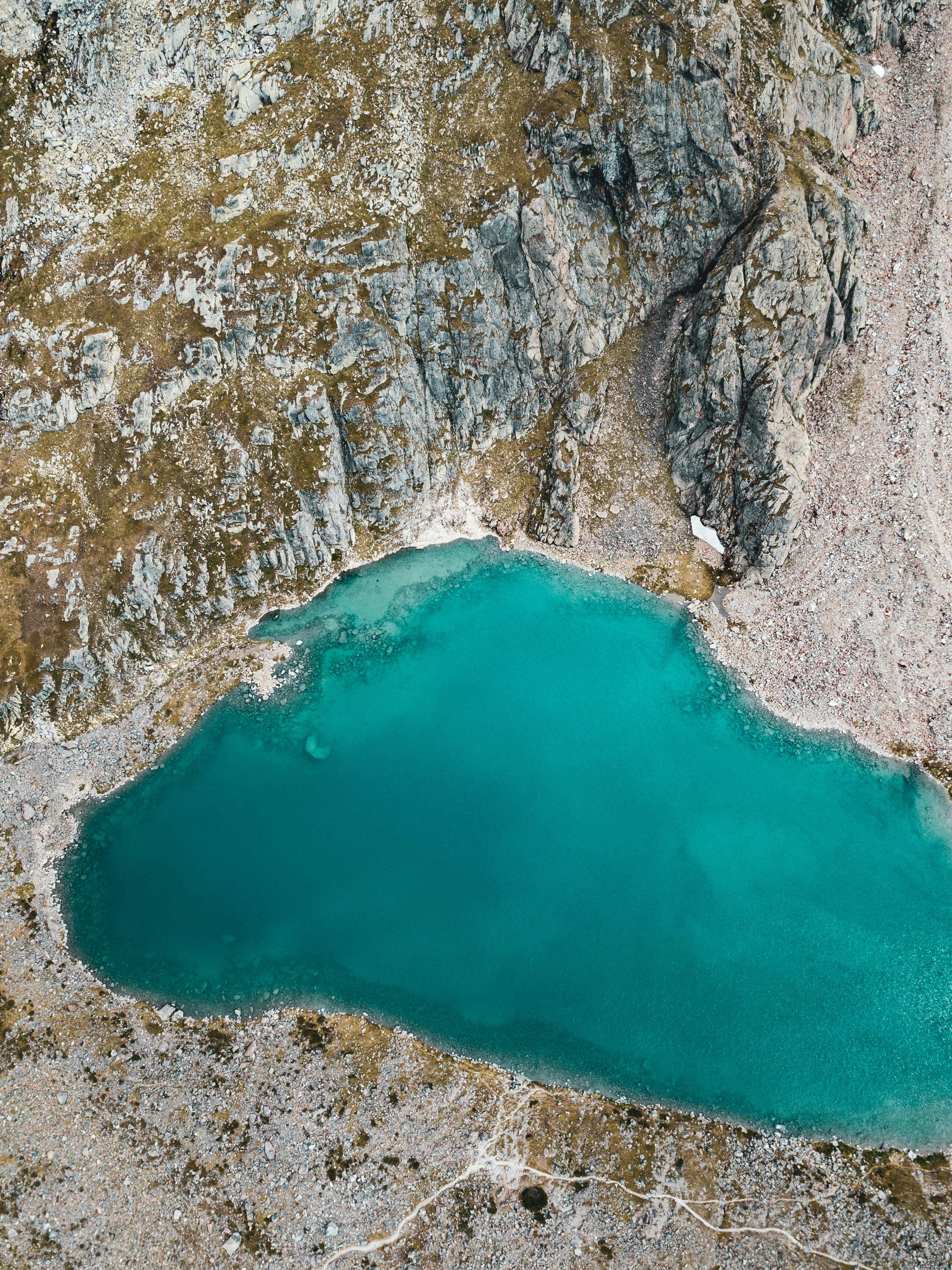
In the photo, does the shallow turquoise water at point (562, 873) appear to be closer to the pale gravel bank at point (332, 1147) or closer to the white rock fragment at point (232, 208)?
the pale gravel bank at point (332, 1147)

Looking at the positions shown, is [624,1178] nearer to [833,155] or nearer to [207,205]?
[207,205]

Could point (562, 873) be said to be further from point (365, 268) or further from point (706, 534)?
point (365, 268)

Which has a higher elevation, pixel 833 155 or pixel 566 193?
pixel 833 155

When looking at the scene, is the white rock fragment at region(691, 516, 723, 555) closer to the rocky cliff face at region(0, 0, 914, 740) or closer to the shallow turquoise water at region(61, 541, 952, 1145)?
the rocky cliff face at region(0, 0, 914, 740)

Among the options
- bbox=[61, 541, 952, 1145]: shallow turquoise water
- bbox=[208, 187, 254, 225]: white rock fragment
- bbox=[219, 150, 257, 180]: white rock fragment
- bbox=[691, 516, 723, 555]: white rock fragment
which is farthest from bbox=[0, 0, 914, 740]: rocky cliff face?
bbox=[61, 541, 952, 1145]: shallow turquoise water

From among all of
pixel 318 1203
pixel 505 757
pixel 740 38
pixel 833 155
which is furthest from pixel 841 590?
pixel 318 1203

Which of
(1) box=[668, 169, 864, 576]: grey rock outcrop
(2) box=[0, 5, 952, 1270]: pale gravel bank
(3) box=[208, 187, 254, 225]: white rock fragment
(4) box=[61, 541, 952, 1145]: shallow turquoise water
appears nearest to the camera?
(2) box=[0, 5, 952, 1270]: pale gravel bank

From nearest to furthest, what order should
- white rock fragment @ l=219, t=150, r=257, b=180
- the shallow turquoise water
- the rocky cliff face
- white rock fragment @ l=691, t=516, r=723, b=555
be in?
1. the shallow turquoise water
2. the rocky cliff face
3. white rock fragment @ l=219, t=150, r=257, b=180
4. white rock fragment @ l=691, t=516, r=723, b=555
